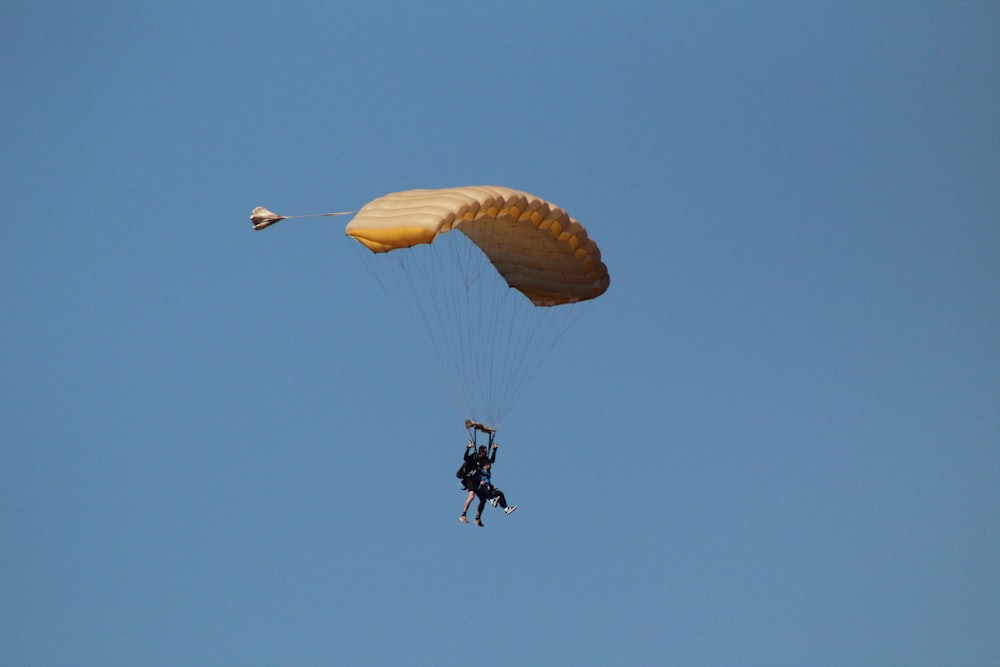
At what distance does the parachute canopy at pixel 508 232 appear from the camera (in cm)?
3388

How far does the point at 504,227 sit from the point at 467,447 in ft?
13.8

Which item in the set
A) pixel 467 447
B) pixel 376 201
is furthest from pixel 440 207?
pixel 467 447

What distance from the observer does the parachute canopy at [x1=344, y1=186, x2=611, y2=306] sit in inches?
1334

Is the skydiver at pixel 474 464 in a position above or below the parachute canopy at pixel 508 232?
below

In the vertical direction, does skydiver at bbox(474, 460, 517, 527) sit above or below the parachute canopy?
below

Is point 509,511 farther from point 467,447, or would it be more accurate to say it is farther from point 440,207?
point 440,207

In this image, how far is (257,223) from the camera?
3534 centimetres

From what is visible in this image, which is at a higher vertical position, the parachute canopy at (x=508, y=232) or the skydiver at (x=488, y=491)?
the parachute canopy at (x=508, y=232)

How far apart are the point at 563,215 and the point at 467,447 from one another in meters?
4.48

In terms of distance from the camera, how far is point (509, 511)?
3631 centimetres

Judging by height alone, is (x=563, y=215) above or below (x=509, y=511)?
above

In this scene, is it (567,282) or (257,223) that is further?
(567,282)

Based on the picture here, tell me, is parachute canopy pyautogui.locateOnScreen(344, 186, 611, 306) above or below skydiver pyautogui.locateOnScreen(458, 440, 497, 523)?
above

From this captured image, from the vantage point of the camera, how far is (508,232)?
37.8 metres
